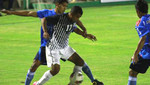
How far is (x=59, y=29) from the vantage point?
9.72 metres

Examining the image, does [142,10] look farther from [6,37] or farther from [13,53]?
[6,37]

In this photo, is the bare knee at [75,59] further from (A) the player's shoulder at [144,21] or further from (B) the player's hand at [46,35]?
(A) the player's shoulder at [144,21]

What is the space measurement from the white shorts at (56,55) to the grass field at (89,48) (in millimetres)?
1512

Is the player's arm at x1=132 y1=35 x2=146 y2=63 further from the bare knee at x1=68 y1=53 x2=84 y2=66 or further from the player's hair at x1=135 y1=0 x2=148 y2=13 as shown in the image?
the bare knee at x1=68 y1=53 x2=84 y2=66

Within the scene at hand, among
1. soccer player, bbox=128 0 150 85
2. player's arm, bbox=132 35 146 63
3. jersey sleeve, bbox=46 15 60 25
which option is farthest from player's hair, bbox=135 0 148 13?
jersey sleeve, bbox=46 15 60 25

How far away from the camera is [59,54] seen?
9.86 meters

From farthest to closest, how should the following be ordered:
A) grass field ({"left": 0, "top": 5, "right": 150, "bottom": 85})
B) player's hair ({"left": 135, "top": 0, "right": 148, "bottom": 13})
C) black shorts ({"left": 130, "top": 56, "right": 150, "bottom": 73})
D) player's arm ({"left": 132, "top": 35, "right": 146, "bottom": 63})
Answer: grass field ({"left": 0, "top": 5, "right": 150, "bottom": 85})
black shorts ({"left": 130, "top": 56, "right": 150, "bottom": 73})
player's hair ({"left": 135, "top": 0, "right": 148, "bottom": 13})
player's arm ({"left": 132, "top": 35, "right": 146, "bottom": 63})

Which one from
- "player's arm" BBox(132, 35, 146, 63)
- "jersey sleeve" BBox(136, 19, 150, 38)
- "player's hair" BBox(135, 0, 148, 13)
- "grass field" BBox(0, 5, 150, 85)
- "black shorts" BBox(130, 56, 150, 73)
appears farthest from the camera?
"grass field" BBox(0, 5, 150, 85)

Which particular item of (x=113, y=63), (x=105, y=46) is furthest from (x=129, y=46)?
(x=113, y=63)

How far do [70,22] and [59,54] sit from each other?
2.32ft

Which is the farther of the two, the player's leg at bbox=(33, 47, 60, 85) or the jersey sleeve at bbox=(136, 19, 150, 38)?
the player's leg at bbox=(33, 47, 60, 85)

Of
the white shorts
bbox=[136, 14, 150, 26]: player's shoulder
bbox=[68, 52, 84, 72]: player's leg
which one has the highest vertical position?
bbox=[136, 14, 150, 26]: player's shoulder

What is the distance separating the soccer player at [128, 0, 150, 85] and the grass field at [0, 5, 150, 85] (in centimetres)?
204

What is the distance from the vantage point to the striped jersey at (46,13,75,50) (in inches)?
379
